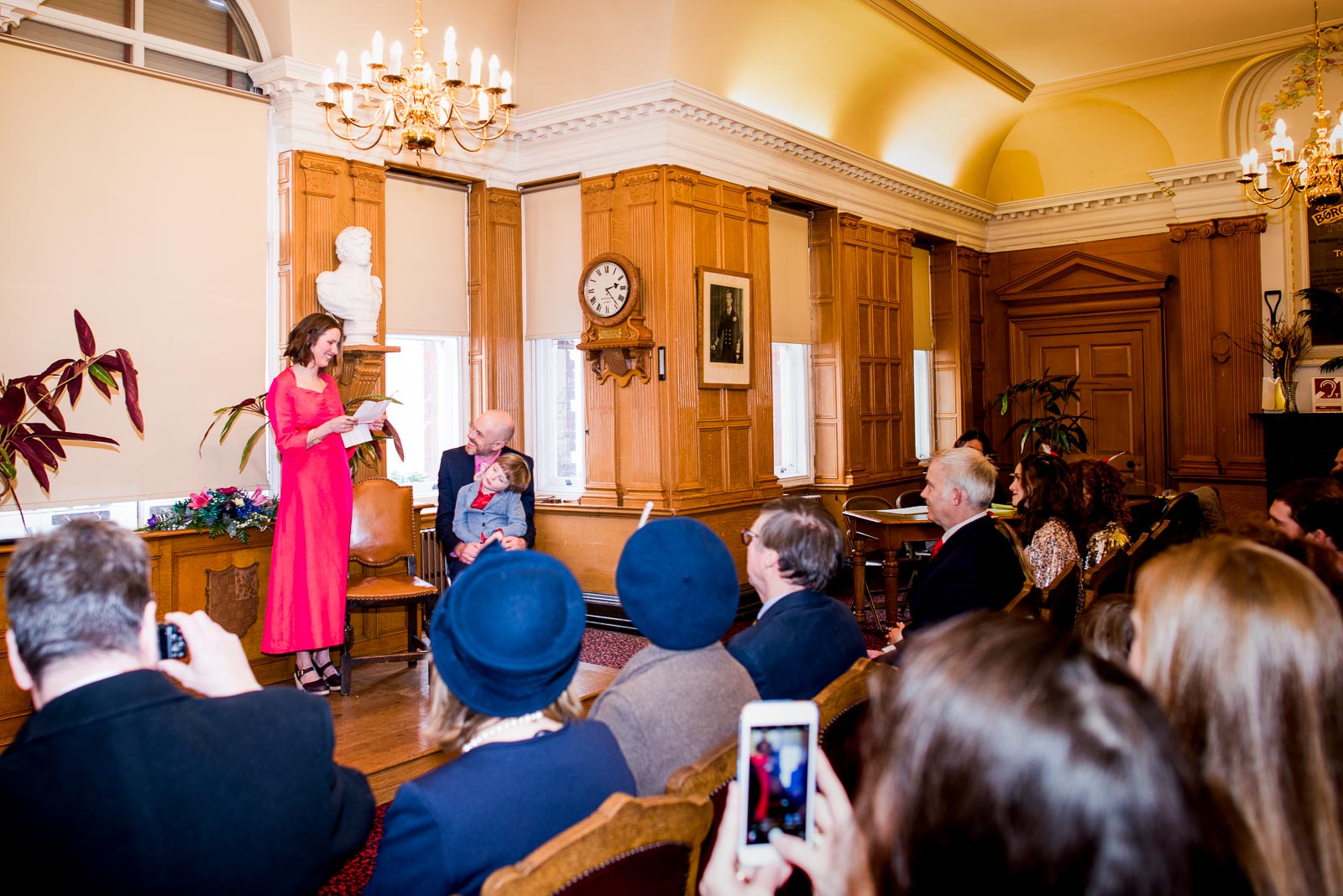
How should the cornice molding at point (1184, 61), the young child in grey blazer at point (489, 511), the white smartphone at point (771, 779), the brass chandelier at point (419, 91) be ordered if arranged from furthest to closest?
the cornice molding at point (1184, 61) < the young child in grey blazer at point (489, 511) < the brass chandelier at point (419, 91) < the white smartphone at point (771, 779)

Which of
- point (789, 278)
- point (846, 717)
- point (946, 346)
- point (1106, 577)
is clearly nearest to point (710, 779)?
point (846, 717)

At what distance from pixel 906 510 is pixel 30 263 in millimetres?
5543

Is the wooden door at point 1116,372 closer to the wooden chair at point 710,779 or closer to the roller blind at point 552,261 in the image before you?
the roller blind at point 552,261

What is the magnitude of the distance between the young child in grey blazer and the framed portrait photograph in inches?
99.4

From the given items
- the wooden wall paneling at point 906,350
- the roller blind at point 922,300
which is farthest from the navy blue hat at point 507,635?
the roller blind at point 922,300

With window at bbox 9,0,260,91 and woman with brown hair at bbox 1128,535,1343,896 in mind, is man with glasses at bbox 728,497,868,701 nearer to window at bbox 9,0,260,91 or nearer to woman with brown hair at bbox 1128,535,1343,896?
woman with brown hair at bbox 1128,535,1343,896

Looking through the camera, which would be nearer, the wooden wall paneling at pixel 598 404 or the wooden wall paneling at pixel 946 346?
the wooden wall paneling at pixel 598 404

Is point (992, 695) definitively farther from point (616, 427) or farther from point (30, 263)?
point (616, 427)

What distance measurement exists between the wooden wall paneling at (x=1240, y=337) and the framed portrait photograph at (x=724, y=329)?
220 inches

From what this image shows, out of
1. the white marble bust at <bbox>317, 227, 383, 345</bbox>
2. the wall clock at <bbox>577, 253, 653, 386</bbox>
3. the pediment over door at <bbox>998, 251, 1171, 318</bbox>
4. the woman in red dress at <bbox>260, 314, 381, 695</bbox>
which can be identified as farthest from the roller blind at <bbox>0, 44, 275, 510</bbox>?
the pediment over door at <bbox>998, 251, 1171, 318</bbox>

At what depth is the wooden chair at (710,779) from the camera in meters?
1.56

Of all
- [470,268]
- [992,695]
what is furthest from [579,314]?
[992,695]

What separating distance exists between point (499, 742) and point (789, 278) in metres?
7.40

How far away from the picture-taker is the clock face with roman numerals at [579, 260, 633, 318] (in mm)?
6957
